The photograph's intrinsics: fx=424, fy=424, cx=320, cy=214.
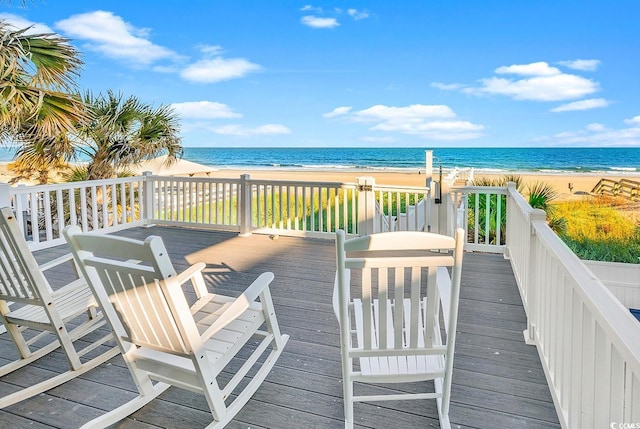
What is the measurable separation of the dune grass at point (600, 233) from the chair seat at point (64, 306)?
25.7ft

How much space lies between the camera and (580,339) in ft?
5.02

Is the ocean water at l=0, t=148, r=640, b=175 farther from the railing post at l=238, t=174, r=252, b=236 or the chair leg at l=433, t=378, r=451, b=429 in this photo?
the chair leg at l=433, t=378, r=451, b=429

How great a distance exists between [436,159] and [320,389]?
27.4 metres

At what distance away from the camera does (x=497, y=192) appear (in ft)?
15.3

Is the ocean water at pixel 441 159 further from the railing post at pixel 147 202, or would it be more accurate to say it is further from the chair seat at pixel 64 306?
the chair seat at pixel 64 306

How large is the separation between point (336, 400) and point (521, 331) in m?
1.49

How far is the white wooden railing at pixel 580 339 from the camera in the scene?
106 cm

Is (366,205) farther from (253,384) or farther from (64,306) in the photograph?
(64,306)

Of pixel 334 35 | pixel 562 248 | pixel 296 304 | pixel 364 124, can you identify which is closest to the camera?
pixel 562 248

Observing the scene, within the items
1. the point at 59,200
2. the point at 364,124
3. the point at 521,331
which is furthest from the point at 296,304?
the point at 364,124

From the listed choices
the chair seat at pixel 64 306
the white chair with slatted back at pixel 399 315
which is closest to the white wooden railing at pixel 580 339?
the white chair with slatted back at pixel 399 315

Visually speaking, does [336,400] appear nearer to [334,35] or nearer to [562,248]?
[562,248]

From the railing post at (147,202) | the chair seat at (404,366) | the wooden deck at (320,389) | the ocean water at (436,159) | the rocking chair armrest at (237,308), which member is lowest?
the wooden deck at (320,389)

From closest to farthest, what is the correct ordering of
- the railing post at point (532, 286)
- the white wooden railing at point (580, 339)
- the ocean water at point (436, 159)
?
1. the white wooden railing at point (580, 339)
2. the railing post at point (532, 286)
3. the ocean water at point (436, 159)
